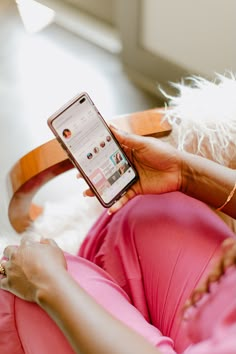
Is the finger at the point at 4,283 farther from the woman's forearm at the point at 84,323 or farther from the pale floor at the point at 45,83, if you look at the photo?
the pale floor at the point at 45,83

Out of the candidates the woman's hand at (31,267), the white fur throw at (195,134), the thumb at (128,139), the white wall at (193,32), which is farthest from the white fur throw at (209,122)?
the white wall at (193,32)

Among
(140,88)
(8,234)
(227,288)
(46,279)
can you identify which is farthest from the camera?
(140,88)

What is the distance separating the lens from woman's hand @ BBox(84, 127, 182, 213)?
0.92m

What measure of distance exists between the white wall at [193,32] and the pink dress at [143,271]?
26.5 inches

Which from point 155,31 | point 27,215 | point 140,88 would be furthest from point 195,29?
point 27,215

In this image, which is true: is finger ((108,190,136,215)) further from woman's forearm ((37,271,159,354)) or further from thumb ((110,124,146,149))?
woman's forearm ((37,271,159,354))

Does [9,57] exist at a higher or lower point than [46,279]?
higher

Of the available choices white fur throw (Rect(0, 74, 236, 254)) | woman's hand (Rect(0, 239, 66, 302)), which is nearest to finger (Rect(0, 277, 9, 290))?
woman's hand (Rect(0, 239, 66, 302))

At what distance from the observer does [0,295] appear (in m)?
0.84

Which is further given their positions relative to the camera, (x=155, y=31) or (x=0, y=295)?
(x=155, y=31)

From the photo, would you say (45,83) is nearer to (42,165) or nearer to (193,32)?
(193,32)

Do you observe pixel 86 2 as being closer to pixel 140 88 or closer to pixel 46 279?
pixel 140 88

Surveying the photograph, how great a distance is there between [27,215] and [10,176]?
11 cm

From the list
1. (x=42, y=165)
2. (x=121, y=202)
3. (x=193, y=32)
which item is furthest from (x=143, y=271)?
(x=193, y=32)
